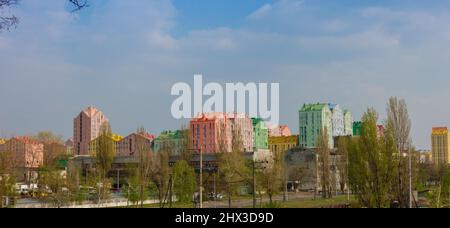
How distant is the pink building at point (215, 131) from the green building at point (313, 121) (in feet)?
34.6

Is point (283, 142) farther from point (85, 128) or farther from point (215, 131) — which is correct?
point (215, 131)

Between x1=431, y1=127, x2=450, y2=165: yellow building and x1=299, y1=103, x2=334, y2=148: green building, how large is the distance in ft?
46.8

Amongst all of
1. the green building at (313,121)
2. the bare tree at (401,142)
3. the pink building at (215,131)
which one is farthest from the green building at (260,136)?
the bare tree at (401,142)

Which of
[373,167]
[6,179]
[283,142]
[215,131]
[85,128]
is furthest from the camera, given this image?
[283,142]

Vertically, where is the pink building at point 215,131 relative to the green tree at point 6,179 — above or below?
above

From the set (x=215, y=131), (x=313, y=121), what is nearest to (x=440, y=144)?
(x=313, y=121)

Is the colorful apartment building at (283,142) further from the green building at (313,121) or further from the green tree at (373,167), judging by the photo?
the green tree at (373,167)

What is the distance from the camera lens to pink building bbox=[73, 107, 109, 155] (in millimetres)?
51344

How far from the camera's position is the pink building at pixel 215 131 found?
32.8 m

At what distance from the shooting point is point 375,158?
16.0m

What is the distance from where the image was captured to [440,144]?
193ft

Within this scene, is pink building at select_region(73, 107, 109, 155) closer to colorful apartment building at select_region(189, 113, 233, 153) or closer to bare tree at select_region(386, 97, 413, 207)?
colorful apartment building at select_region(189, 113, 233, 153)

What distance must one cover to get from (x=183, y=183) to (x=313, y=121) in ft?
111

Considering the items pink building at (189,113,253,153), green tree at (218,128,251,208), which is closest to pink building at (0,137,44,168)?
pink building at (189,113,253,153)
